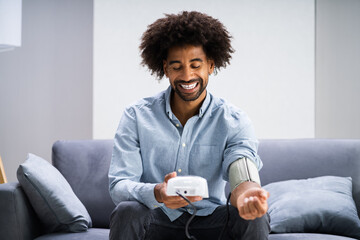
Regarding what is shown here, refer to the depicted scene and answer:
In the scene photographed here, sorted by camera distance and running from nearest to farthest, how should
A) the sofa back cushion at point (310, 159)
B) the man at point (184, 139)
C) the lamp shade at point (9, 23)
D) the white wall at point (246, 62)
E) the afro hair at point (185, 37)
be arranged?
the man at point (184, 139) < the afro hair at point (185, 37) < the sofa back cushion at point (310, 159) < the lamp shade at point (9, 23) < the white wall at point (246, 62)

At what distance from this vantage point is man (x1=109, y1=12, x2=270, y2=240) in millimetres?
1808

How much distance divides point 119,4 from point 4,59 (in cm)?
115

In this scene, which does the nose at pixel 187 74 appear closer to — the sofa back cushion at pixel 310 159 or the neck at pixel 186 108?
the neck at pixel 186 108

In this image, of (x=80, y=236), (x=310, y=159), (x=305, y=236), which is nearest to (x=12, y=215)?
(x=80, y=236)

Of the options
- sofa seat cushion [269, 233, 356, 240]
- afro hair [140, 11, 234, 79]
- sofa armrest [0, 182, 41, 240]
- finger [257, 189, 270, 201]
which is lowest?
sofa seat cushion [269, 233, 356, 240]

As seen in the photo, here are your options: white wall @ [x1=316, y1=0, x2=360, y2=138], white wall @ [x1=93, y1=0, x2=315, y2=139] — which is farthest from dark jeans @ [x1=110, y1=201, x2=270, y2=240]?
white wall @ [x1=316, y1=0, x2=360, y2=138]

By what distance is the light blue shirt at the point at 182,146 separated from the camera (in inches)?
76.2

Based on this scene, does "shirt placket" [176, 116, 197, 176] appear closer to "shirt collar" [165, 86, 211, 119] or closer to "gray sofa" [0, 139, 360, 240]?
"shirt collar" [165, 86, 211, 119]

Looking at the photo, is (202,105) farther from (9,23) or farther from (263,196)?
(9,23)

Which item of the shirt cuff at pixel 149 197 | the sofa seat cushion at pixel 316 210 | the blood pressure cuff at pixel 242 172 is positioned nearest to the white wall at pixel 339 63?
the sofa seat cushion at pixel 316 210

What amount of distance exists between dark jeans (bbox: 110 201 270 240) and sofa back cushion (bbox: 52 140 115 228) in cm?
78

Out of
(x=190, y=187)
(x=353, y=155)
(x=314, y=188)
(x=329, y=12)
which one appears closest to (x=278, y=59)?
(x=329, y=12)

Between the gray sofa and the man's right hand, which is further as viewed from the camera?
the gray sofa

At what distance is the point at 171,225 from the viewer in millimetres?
1872
